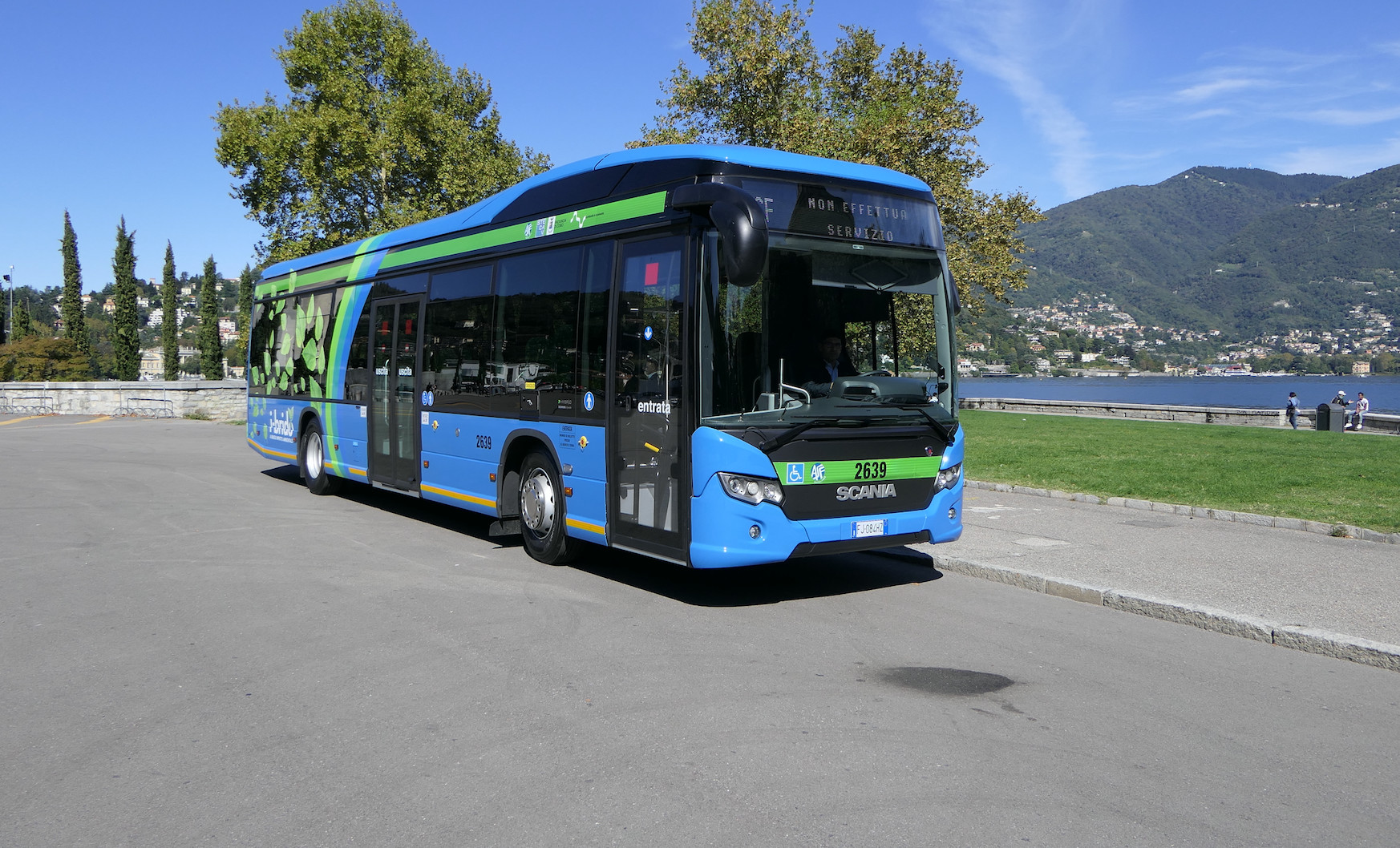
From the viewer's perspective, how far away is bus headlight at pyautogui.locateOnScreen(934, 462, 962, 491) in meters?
7.89

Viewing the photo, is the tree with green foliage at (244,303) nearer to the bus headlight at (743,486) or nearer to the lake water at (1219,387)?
the lake water at (1219,387)

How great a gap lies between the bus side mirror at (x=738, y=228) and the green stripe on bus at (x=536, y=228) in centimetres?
74

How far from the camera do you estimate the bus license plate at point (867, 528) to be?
7.38 meters

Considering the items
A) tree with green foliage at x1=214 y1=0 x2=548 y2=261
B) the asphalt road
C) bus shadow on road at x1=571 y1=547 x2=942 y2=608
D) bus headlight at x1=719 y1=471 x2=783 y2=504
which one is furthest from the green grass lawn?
tree with green foliage at x1=214 y1=0 x2=548 y2=261

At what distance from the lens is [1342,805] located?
13.1 ft

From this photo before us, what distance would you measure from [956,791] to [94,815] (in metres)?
3.33

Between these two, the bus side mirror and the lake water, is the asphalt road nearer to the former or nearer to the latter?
the bus side mirror

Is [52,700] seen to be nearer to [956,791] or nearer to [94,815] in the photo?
[94,815]

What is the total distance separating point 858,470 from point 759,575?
6.15ft

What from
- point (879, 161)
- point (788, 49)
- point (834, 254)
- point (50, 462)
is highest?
point (788, 49)

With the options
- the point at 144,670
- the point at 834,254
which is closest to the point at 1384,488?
the point at 834,254

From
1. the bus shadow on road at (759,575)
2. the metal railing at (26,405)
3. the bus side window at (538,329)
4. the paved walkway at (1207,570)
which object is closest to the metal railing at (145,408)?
the metal railing at (26,405)

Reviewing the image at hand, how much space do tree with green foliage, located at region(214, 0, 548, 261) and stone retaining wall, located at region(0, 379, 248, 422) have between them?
18.1 ft

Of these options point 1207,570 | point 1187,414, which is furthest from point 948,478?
point 1187,414
